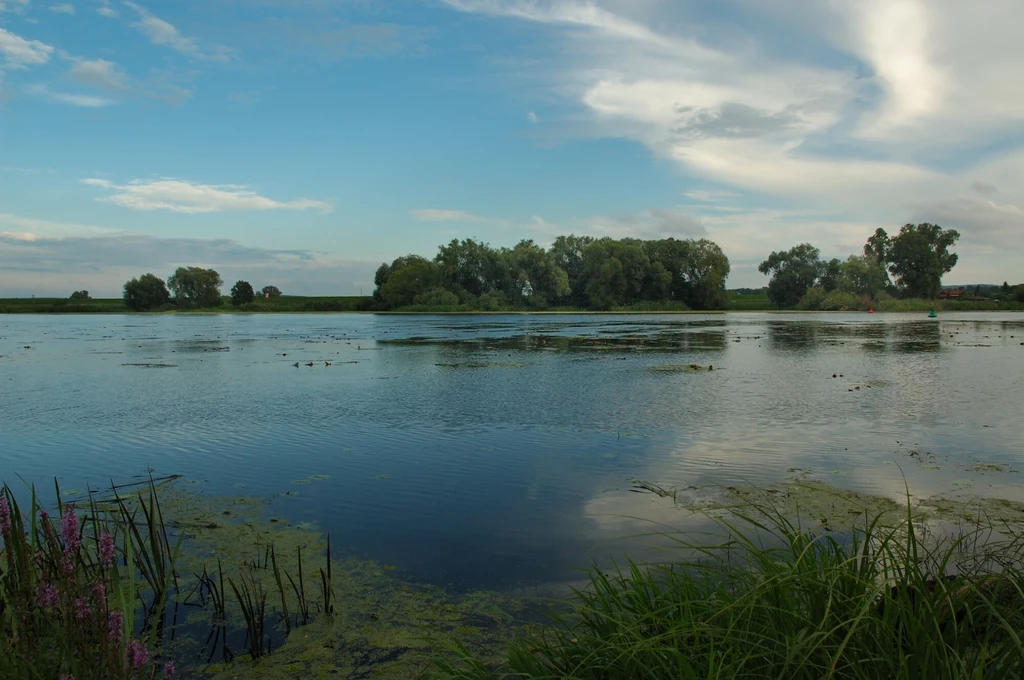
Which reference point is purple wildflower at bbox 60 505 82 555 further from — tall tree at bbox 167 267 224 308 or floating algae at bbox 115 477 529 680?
tall tree at bbox 167 267 224 308

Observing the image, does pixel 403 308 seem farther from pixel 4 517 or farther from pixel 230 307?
pixel 4 517

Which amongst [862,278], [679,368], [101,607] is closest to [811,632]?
[101,607]

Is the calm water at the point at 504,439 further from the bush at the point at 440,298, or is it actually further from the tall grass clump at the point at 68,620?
the bush at the point at 440,298

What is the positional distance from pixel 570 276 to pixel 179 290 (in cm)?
8873

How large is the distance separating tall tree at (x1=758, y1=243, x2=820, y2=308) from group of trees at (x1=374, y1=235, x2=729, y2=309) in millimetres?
12312

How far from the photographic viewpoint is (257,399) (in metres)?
18.0

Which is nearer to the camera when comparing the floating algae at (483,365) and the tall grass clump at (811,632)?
the tall grass clump at (811,632)

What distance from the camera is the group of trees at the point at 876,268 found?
114 meters

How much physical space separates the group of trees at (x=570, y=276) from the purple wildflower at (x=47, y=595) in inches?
4112

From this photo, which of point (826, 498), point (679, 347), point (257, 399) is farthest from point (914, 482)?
point (679, 347)

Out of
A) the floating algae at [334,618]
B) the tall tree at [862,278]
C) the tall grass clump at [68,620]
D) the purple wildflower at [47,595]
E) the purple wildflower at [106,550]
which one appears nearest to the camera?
the tall grass clump at [68,620]

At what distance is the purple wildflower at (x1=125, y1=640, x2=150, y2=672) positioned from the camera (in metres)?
3.05

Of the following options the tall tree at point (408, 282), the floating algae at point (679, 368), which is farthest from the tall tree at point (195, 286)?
the floating algae at point (679, 368)

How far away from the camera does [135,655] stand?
305 centimetres
